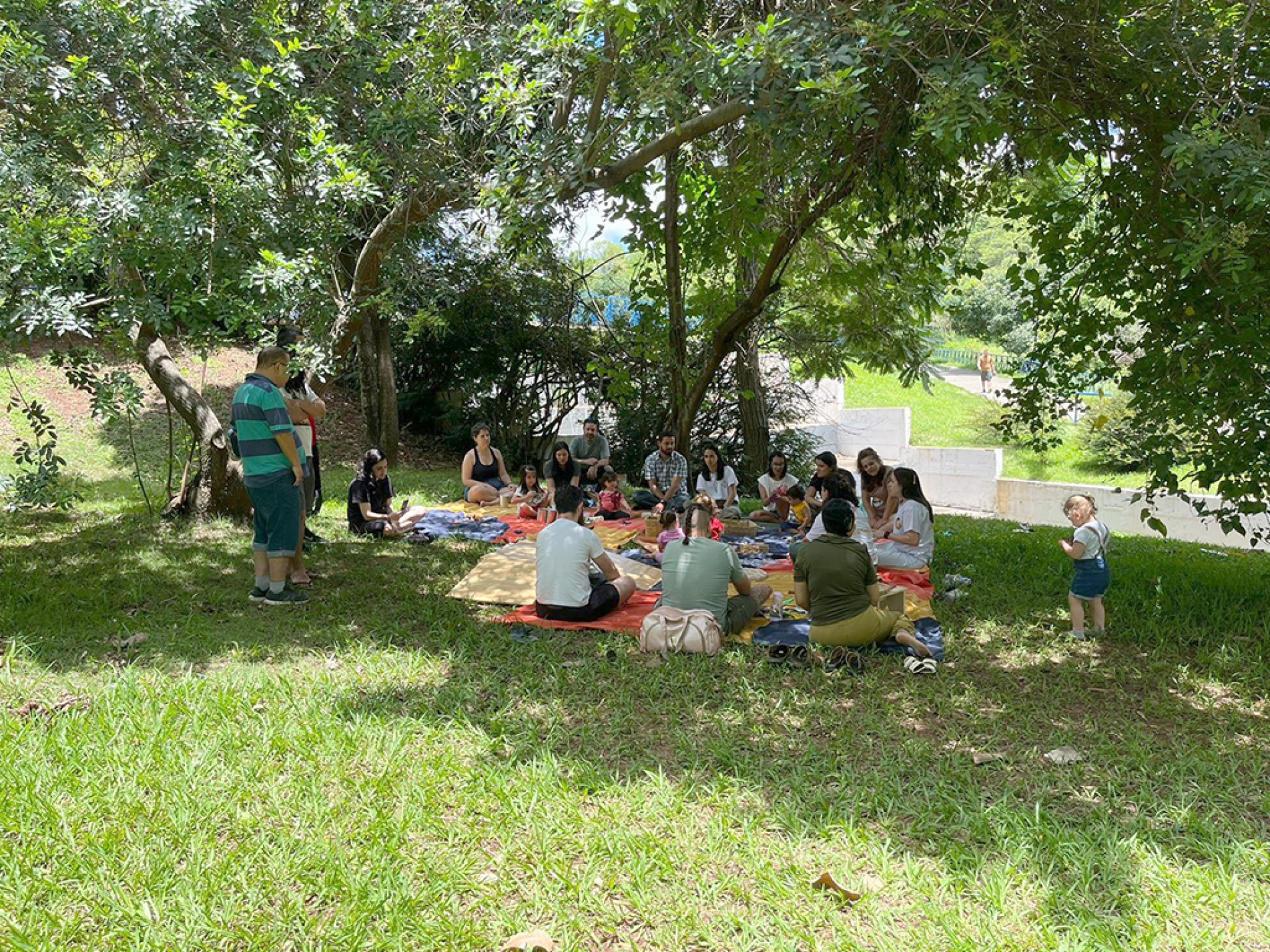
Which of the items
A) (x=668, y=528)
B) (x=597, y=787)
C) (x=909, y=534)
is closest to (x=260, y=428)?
(x=668, y=528)

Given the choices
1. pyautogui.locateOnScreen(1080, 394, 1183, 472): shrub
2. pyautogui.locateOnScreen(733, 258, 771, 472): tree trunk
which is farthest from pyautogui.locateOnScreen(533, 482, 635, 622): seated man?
pyautogui.locateOnScreen(1080, 394, 1183, 472): shrub

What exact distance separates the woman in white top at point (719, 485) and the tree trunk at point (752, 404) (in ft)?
9.40

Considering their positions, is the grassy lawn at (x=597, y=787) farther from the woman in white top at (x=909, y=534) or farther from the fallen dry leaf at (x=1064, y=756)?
the woman in white top at (x=909, y=534)

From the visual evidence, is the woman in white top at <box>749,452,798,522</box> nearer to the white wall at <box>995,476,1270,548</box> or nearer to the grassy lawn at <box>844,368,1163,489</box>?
the white wall at <box>995,476,1270,548</box>

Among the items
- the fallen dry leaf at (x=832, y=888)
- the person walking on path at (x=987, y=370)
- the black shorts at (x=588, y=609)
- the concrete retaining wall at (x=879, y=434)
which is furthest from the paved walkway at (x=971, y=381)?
the fallen dry leaf at (x=832, y=888)

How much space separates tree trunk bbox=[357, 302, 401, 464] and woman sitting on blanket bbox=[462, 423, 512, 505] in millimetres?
3804

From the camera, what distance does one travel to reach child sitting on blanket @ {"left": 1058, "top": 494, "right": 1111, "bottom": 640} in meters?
5.88

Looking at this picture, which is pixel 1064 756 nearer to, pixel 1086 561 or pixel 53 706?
pixel 1086 561

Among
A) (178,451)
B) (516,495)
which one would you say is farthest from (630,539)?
(178,451)

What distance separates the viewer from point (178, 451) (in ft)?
43.9

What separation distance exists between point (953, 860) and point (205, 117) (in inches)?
236

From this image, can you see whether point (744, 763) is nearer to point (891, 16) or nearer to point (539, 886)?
point (539, 886)

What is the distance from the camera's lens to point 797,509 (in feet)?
33.0

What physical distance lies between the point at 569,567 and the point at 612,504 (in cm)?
419
